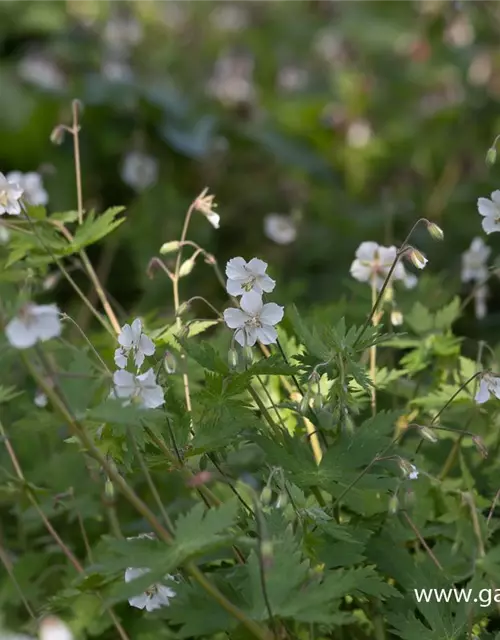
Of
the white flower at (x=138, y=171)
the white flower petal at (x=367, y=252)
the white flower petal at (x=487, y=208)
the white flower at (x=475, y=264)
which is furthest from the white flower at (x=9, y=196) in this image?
the white flower at (x=138, y=171)

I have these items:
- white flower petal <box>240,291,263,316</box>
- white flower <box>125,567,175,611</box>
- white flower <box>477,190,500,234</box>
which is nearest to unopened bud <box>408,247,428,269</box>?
white flower <box>477,190,500,234</box>

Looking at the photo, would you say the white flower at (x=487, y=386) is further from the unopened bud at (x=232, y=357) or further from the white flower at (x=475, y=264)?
the white flower at (x=475, y=264)

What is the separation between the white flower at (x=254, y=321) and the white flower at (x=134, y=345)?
0.12m

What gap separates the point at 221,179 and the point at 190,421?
2148 millimetres

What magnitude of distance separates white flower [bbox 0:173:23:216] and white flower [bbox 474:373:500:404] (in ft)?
2.53

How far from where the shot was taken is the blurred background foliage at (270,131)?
119 inches

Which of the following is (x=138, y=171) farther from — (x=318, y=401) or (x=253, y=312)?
(x=318, y=401)

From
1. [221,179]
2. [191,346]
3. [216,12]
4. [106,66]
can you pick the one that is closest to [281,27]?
[216,12]

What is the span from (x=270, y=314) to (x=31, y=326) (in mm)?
420


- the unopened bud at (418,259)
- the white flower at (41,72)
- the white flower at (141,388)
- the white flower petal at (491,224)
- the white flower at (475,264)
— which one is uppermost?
the white flower petal at (491,224)

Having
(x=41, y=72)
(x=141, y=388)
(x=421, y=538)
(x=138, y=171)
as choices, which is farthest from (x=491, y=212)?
(x=41, y=72)

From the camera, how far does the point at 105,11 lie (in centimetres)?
452

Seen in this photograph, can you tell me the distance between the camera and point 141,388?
3.98 feet

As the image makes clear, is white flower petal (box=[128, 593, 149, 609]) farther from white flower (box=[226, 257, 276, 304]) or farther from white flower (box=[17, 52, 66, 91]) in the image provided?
white flower (box=[17, 52, 66, 91])
